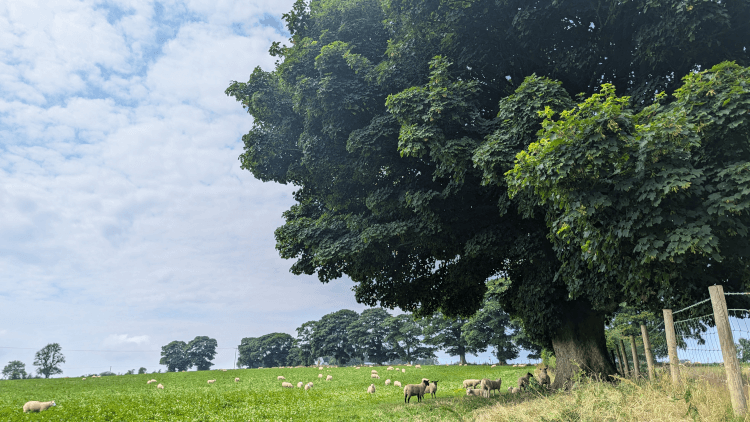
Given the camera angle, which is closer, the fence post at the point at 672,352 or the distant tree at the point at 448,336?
the fence post at the point at 672,352

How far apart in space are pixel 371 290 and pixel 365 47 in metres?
12.9

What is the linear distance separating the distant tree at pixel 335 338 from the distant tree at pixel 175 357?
156ft

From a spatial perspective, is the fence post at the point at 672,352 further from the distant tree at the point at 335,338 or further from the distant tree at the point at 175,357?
the distant tree at the point at 175,357

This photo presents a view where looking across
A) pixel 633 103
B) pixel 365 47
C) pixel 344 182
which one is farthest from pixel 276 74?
pixel 633 103

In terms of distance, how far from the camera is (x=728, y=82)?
11000 millimetres

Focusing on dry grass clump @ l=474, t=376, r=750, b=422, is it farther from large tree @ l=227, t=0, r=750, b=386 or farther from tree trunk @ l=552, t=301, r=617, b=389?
tree trunk @ l=552, t=301, r=617, b=389

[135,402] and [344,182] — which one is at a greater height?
[344,182]

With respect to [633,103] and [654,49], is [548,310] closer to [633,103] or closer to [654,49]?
[633,103]

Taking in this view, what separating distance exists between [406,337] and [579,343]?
7065 centimetres

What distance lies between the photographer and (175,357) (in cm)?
12000

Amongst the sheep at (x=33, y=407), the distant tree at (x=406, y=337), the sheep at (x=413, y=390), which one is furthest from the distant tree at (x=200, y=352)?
the sheep at (x=413, y=390)

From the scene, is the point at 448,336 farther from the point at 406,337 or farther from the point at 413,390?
the point at 413,390

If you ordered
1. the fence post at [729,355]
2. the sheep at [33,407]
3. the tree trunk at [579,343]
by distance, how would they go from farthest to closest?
the sheep at [33,407]
the tree trunk at [579,343]
the fence post at [729,355]

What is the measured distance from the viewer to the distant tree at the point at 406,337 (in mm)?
85438
